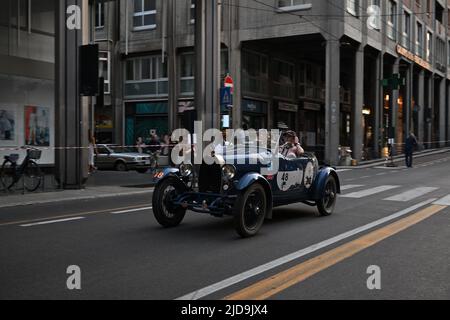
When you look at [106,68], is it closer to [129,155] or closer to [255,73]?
[255,73]

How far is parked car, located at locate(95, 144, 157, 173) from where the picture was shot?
2386 cm

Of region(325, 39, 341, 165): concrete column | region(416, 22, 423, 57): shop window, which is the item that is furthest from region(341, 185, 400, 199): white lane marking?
region(416, 22, 423, 57): shop window

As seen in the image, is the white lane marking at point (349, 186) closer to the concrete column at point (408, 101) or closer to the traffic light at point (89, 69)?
the traffic light at point (89, 69)

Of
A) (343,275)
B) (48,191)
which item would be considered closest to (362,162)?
(48,191)

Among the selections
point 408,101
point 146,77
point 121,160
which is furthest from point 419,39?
point 121,160

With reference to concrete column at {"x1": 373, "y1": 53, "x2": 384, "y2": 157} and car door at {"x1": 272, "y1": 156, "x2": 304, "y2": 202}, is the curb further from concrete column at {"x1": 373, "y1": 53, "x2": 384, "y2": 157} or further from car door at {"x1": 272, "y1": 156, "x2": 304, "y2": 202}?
concrete column at {"x1": 373, "y1": 53, "x2": 384, "y2": 157}

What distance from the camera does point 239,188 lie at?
7426mm

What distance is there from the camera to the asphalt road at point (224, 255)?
506cm

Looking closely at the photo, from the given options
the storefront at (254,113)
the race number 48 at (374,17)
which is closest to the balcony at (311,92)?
the storefront at (254,113)

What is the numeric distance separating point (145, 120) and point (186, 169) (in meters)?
27.1

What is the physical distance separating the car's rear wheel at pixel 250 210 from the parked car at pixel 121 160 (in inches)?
631

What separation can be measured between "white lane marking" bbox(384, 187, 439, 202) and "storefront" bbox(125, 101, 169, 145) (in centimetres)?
2156
